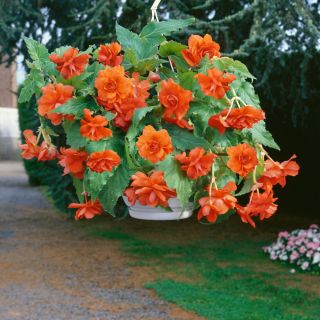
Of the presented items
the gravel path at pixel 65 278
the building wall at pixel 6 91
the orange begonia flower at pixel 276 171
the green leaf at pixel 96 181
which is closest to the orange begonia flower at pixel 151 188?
the green leaf at pixel 96 181

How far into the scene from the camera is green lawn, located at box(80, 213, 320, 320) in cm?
655

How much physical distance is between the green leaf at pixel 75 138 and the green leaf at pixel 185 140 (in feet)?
0.78

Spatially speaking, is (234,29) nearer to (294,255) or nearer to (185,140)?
(294,255)

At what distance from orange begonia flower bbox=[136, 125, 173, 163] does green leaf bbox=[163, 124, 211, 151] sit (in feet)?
0.38

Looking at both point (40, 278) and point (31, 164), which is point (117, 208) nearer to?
point (40, 278)

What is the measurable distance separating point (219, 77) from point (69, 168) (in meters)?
0.49

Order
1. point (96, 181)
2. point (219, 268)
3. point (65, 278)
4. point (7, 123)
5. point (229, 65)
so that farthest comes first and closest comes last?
→ point (7, 123), point (219, 268), point (65, 278), point (229, 65), point (96, 181)

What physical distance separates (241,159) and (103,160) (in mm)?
368

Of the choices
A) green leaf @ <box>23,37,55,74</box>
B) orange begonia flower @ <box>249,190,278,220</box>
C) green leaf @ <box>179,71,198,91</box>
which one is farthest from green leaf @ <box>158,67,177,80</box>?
orange begonia flower @ <box>249,190,278,220</box>

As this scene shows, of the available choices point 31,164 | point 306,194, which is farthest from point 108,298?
point 31,164

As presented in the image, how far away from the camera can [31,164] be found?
18203 millimetres

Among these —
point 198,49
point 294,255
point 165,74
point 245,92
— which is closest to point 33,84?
point 165,74

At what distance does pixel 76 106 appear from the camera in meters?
1.83

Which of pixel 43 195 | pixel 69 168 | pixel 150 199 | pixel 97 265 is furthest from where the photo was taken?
pixel 43 195
